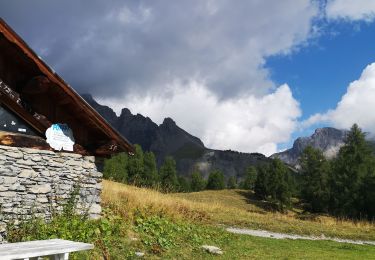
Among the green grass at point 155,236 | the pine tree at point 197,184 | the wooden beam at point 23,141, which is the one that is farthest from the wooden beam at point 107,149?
the pine tree at point 197,184

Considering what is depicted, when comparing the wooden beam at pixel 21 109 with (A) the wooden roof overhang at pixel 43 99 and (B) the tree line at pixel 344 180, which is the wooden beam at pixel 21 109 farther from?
(B) the tree line at pixel 344 180

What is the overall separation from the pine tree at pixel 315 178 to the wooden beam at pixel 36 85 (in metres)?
43.3

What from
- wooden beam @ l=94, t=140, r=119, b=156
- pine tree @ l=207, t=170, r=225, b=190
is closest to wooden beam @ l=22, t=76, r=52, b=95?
wooden beam @ l=94, t=140, r=119, b=156

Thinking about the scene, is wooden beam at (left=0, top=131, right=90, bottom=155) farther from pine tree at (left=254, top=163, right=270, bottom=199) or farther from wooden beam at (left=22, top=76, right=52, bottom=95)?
pine tree at (left=254, top=163, right=270, bottom=199)

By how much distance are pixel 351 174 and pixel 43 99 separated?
39.7 metres

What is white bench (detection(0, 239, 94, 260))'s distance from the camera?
5.12 m

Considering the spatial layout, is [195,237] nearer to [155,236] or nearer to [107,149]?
[155,236]

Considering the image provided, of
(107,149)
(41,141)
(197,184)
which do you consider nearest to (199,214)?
(107,149)

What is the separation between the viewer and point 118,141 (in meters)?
13.0

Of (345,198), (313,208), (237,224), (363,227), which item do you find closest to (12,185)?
(237,224)

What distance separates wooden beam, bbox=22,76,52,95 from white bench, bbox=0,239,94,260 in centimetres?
610

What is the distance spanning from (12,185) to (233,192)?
175 feet

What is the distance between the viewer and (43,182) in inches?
443

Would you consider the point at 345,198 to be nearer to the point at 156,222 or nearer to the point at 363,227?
the point at 363,227
